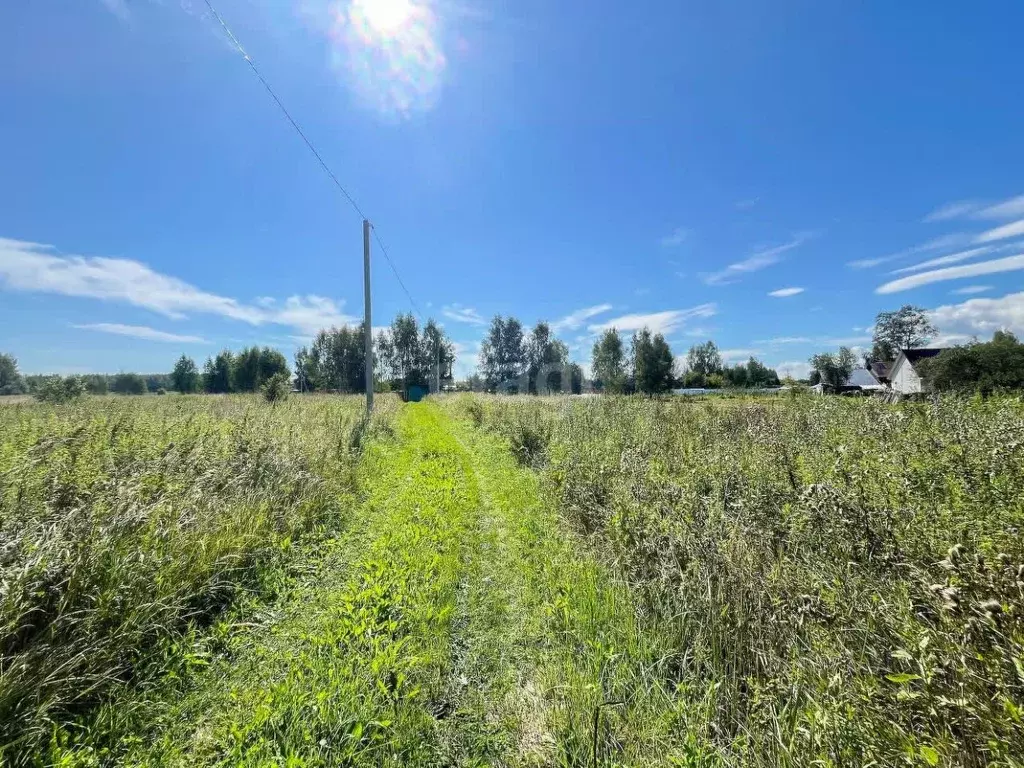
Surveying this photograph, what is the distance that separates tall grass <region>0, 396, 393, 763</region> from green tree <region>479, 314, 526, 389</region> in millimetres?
61995

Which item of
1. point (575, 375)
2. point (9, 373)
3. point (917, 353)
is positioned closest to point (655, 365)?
point (575, 375)

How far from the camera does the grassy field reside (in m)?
1.87

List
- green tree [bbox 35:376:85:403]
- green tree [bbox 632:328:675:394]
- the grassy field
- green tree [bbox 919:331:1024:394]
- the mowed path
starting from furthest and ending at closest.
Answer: green tree [bbox 632:328:675:394] < green tree [bbox 919:331:1024:394] < green tree [bbox 35:376:85:403] < the mowed path < the grassy field

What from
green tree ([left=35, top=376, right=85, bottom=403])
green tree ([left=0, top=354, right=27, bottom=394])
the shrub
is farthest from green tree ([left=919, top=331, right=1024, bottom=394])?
green tree ([left=0, top=354, right=27, bottom=394])

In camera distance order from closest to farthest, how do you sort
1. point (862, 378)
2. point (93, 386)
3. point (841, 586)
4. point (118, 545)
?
point (841, 586) < point (118, 545) < point (93, 386) < point (862, 378)

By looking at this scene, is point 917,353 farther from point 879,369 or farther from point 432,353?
point 432,353

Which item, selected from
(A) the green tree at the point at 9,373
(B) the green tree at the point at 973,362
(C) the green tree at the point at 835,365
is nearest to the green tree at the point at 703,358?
(C) the green tree at the point at 835,365

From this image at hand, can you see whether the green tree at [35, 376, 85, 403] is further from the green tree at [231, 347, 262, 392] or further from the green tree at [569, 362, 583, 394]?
the green tree at [231, 347, 262, 392]

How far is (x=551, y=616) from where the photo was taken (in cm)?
344

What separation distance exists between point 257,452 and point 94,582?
11.5 ft

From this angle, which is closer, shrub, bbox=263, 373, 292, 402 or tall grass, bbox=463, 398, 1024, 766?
tall grass, bbox=463, 398, 1024, 766

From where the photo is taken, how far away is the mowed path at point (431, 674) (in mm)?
2223

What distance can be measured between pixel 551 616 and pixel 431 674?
1.11 m

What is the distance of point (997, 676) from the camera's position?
4.93 ft
